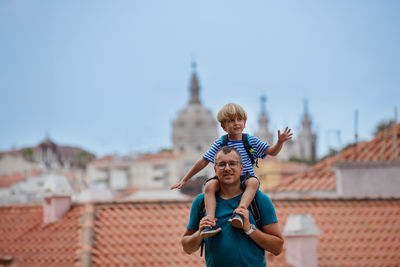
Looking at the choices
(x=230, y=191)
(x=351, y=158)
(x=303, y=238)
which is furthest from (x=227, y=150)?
(x=351, y=158)

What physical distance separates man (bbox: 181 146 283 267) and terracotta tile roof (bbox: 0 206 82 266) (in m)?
10.2

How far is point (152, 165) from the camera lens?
108 metres

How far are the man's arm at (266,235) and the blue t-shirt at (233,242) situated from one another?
0.06 metres

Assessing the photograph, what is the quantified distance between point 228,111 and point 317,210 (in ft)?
40.5

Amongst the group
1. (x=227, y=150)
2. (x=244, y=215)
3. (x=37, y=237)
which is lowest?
(x=37, y=237)

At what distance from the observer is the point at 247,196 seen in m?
5.29

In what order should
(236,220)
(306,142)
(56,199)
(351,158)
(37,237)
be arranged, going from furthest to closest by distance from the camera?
(306,142) → (351,158) → (56,199) → (37,237) → (236,220)

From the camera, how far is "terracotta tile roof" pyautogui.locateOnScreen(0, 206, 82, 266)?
51.3 ft

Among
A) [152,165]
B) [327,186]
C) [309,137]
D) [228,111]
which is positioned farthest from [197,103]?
[228,111]

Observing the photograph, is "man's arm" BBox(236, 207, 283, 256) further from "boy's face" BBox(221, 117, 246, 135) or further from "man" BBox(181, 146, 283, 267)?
"boy's face" BBox(221, 117, 246, 135)

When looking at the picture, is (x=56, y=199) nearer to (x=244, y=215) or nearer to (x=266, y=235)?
(x=266, y=235)

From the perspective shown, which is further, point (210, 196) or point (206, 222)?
point (210, 196)

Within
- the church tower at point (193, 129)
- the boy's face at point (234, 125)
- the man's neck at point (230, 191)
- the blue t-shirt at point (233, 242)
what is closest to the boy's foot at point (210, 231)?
the blue t-shirt at point (233, 242)

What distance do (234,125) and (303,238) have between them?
9420mm
